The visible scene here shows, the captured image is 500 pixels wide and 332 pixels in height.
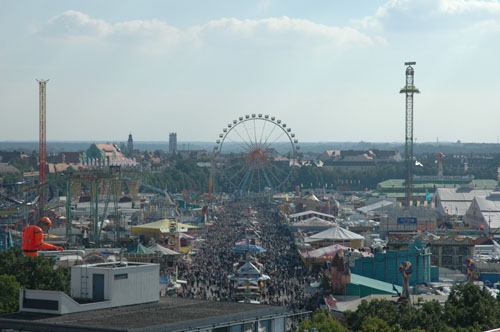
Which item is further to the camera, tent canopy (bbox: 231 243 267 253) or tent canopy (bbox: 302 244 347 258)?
tent canopy (bbox: 231 243 267 253)

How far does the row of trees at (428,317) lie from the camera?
3688 cm

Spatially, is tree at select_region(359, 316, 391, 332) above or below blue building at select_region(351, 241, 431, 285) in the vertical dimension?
above

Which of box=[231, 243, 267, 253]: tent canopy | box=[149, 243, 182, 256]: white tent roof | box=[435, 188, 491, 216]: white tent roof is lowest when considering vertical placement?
box=[231, 243, 267, 253]: tent canopy

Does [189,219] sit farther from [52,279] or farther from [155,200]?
[52,279]

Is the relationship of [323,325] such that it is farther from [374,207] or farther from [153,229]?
[374,207]

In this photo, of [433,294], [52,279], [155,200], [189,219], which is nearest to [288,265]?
[433,294]

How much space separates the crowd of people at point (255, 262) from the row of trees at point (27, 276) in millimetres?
11945

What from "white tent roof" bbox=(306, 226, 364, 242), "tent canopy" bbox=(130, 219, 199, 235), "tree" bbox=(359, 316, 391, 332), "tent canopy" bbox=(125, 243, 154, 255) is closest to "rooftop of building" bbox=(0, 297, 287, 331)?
"tree" bbox=(359, 316, 391, 332)

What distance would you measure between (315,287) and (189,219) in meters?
52.7

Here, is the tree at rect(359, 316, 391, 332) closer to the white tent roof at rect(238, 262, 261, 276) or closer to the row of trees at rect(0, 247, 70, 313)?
the row of trees at rect(0, 247, 70, 313)

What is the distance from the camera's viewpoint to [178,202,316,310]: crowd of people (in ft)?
187

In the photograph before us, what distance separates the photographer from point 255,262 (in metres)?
65.8

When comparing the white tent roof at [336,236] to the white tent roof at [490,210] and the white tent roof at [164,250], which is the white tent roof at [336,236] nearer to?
the white tent roof at [164,250]

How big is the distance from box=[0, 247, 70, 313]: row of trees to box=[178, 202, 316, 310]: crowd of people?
11945 millimetres
